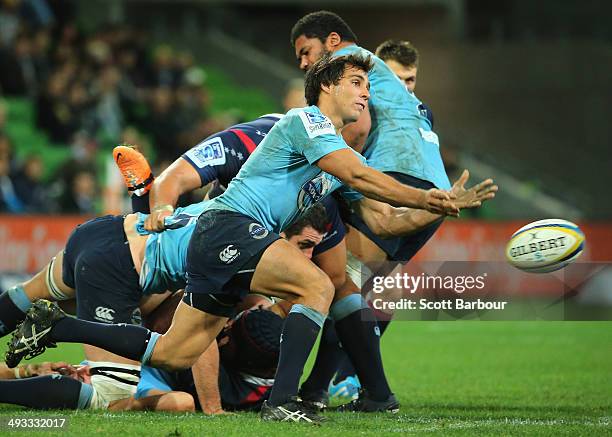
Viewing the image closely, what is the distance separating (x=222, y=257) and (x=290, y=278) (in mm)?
369

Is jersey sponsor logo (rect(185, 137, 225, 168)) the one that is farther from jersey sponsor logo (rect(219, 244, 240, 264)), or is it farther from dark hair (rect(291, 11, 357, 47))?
jersey sponsor logo (rect(219, 244, 240, 264))

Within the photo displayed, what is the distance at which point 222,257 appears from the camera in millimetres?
5508

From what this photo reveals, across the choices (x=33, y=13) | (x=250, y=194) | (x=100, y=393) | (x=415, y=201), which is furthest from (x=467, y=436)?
(x=33, y=13)

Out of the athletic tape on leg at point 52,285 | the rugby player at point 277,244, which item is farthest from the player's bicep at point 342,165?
the athletic tape on leg at point 52,285

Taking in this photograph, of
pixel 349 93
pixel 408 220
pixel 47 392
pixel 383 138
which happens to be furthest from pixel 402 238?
pixel 47 392

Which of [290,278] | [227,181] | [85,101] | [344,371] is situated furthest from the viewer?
[85,101]

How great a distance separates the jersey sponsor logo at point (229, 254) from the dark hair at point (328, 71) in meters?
0.93

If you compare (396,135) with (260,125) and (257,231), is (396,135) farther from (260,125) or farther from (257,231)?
(257,231)

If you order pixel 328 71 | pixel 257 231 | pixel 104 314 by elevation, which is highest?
pixel 328 71

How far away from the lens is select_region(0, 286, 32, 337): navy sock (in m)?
6.76

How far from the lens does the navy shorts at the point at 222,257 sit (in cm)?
547

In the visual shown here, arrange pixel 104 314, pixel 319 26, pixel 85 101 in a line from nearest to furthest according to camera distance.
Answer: pixel 104 314 < pixel 319 26 < pixel 85 101

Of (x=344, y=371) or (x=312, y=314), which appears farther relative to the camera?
(x=344, y=371)

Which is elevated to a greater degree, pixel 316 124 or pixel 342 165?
pixel 316 124
